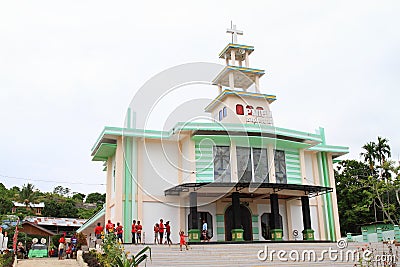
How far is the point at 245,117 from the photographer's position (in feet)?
77.5

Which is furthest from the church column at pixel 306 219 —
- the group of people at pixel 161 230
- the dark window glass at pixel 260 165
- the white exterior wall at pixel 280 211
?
the group of people at pixel 161 230

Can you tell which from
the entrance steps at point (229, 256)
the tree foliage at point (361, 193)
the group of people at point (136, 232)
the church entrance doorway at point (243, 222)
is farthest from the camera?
the tree foliage at point (361, 193)

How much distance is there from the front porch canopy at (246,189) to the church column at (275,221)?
0.38 meters

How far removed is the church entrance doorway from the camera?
20922 millimetres

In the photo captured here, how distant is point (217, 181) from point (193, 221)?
7.28ft

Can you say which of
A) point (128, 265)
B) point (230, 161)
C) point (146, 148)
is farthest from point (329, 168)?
point (128, 265)

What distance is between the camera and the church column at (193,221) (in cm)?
1880

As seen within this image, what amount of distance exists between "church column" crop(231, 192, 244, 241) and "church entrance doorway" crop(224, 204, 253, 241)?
126 centimetres

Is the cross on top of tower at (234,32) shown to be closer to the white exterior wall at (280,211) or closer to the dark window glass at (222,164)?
the dark window glass at (222,164)

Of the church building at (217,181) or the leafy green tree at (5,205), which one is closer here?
the church building at (217,181)

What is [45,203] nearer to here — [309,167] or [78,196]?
[78,196]

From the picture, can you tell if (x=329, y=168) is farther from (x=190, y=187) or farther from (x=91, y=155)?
(x=91, y=155)

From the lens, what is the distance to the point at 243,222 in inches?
845

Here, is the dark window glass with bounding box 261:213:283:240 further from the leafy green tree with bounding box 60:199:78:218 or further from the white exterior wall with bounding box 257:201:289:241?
the leafy green tree with bounding box 60:199:78:218
